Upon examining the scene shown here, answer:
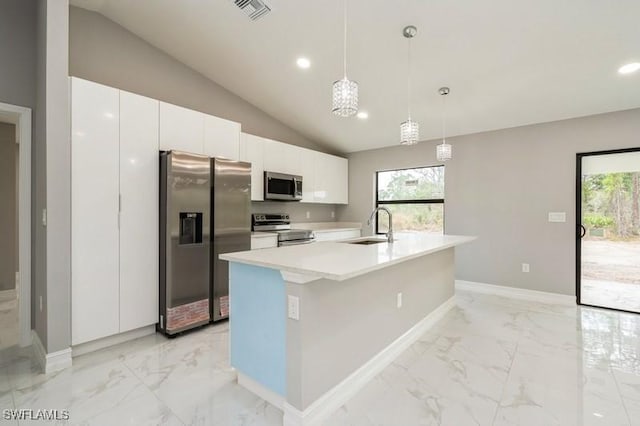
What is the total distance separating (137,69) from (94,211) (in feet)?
5.96

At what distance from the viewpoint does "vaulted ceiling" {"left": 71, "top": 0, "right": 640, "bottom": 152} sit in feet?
7.80

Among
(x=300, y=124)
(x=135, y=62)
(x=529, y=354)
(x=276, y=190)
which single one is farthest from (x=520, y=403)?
(x=135, y=62)

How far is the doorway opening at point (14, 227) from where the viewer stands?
263 cm

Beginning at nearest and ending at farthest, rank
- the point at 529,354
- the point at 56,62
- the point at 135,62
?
the point at 56,62 → the point at 529,354 → the point at 135,62

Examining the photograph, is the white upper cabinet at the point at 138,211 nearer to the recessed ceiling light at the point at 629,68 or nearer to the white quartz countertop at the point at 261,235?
the white quartz countertop at the point at 261,235

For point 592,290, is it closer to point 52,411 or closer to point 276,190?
point 276,190

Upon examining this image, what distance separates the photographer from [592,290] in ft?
12.6

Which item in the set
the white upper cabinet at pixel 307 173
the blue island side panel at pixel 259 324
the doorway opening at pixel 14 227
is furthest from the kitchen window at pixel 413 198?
the doorway opening at pixel 14 227

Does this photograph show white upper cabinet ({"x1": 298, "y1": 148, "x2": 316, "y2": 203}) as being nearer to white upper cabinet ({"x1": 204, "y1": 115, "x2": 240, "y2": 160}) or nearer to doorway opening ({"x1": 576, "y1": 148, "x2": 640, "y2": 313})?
white upper cabinet ({"x1": 204, "y1": 115, "x2": 240, "y2": 160})

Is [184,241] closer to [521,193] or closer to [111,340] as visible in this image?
[111,340]

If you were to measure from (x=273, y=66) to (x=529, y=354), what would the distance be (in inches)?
149

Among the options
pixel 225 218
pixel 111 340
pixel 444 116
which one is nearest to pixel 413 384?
pixel 225 218

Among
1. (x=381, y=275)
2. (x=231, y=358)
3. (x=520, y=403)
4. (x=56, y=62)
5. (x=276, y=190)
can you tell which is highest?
(x=56, y=62)

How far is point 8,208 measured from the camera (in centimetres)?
397
